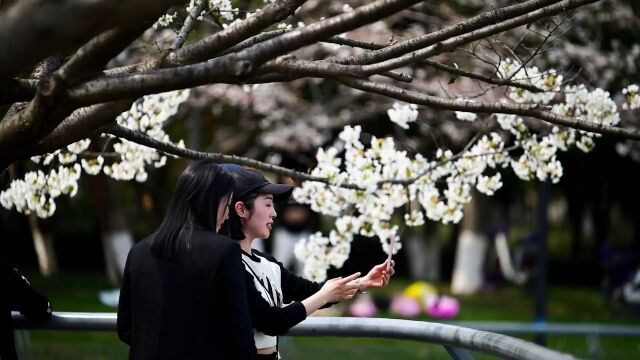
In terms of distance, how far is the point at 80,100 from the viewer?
3.18 m

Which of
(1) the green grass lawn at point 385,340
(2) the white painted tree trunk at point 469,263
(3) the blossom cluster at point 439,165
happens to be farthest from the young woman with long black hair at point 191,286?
(2) the white painted tree trunk at point 469,263

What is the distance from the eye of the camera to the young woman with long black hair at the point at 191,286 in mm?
3396

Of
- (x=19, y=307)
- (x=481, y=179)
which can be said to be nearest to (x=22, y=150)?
(x=19, y=307)

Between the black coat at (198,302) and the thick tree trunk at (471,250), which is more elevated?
the black coat at (198,302)

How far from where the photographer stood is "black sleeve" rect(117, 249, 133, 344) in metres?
3.63

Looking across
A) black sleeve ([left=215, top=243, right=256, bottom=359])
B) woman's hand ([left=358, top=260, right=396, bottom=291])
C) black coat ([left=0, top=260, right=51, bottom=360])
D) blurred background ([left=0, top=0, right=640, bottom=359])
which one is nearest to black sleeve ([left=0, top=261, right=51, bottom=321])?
black coat ([left=0, top=260, right=51, bottom=360])

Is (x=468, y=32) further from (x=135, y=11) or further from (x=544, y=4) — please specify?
(x=135, y=11)

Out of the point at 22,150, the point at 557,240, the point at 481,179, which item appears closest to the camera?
the point at 22,150

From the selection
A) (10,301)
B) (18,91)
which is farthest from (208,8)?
(18,91)

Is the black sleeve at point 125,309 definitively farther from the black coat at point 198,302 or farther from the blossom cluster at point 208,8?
the blossom cluster at point 208,8

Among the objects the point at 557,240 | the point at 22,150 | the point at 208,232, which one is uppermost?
the point at 22,150

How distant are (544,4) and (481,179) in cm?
250

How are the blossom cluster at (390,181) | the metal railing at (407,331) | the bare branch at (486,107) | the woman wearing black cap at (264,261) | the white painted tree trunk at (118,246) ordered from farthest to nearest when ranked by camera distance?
1. the white painted tree trunk at (118,246)
2. the blossom cluster at (390,181)
3. the bare branch at (486,107)
4. the woman wearing black cap at (264,261)
5. the metal railing at (407,331)

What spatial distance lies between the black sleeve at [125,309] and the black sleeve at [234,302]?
0.38 meters
